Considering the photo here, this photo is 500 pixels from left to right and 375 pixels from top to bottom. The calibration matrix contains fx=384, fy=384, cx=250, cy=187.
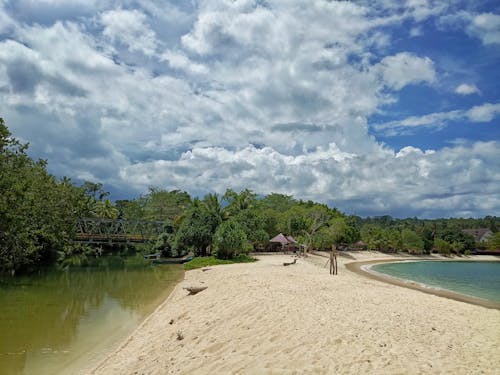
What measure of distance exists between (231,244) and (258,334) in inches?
1125

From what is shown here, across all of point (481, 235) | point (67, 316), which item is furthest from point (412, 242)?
point (67, 316)

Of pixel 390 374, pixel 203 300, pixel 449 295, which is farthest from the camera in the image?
pixel 449 295

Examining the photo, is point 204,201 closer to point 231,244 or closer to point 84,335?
point 231,244

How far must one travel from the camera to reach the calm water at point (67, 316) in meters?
11.5

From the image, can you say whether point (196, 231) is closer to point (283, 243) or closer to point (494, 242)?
point (283, 243)

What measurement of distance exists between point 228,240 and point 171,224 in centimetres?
1598

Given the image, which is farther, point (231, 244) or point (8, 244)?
point (231, 244)

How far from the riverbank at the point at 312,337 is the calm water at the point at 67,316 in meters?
1.36

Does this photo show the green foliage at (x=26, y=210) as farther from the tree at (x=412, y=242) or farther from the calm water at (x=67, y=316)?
the tree at (x=412, y=242)

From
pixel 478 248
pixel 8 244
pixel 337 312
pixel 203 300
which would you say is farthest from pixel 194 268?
pixel 478 248

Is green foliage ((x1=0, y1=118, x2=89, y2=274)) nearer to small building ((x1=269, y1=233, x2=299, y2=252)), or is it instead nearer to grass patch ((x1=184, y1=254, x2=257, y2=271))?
grass patch ((x1=184, y1=254, x2=257, y2=271))

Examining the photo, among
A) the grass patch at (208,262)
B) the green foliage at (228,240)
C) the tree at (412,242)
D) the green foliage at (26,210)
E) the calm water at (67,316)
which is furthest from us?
the tree at (412,242)

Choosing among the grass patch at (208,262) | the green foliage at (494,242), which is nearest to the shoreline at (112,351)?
the grass patch at (208,262)

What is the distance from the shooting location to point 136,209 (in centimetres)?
7769
